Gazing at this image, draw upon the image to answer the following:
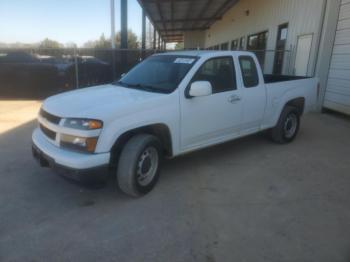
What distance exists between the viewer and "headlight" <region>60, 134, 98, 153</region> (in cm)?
331

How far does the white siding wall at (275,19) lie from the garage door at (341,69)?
72 cm

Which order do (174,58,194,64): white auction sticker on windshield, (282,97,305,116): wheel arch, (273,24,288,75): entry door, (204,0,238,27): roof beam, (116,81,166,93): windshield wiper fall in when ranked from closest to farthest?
(116,81,166,93): windshield wiper → (174,58,194,64): white auction sticker on windshield → (282,97,305,116): wheel arch → (273,24,288,75): entry door → (204,0,238,27): roof beam

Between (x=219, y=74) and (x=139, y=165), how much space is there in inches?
78.0

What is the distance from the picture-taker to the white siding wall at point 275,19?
10070 mm

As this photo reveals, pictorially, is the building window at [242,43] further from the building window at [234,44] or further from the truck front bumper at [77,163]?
the truck front bumper at [77,163]

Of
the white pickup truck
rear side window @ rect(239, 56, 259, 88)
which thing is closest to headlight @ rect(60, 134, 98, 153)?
the white pickup truck

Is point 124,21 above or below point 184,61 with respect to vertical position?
above

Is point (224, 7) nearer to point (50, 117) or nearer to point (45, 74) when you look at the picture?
point (45, 74)

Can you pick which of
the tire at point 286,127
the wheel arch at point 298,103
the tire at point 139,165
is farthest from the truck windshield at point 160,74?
the wheel arch at point 298,103

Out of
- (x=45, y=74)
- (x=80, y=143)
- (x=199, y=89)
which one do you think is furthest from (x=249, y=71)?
(x=45, y=74)

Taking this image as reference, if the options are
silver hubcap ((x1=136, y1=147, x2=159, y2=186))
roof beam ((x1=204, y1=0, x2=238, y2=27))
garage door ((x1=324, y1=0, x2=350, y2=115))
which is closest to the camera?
silver hubcap ((x1=136, y1=147, x2=159, y2=186))

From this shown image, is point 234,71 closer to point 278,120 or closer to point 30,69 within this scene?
point 278,120

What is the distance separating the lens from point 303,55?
10.9 m

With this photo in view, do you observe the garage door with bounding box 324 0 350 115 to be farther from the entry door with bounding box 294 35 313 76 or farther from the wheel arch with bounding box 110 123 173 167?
the wheel arch with bounding box 110 123 173 167
